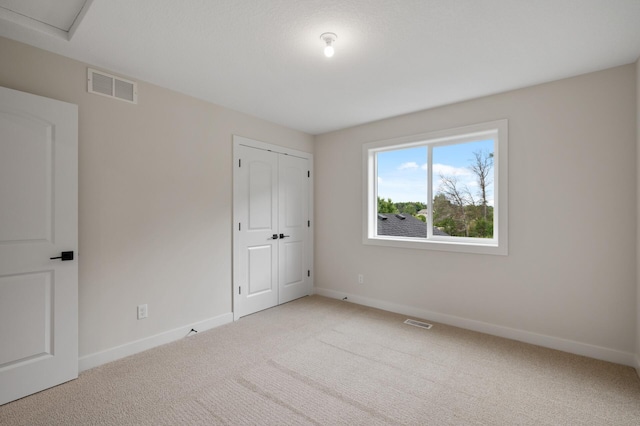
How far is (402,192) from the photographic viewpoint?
13.3ft

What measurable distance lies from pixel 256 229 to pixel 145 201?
1382mm

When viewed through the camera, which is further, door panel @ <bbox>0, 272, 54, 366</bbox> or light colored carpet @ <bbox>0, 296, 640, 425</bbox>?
door panel @ <bbox>0, 272, 54, 366</bbox>

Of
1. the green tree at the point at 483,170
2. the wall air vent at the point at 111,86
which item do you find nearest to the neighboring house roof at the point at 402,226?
the green tree at the point at 483,170

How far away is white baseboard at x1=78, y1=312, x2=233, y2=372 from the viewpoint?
2.49m

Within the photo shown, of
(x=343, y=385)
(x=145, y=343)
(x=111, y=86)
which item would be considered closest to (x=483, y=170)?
(x=343, y=385)

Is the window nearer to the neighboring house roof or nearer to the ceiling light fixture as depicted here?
the neighboring house roof

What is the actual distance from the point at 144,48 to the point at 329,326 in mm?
3100

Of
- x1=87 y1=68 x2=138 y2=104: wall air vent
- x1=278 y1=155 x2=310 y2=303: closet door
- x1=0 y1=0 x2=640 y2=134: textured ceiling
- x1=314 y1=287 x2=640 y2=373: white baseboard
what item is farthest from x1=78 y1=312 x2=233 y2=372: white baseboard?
x1=0 y1=0 x2=640 y2=134: textured ceiling

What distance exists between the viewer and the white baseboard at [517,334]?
2574mm

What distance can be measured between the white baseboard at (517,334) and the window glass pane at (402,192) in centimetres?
94

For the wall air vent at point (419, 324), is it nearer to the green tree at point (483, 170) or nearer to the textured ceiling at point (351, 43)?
the green tree at point (483, 170)

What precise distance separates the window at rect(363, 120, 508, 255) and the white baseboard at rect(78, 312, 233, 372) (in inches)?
85.1

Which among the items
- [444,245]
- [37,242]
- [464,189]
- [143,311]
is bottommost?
[143,311]

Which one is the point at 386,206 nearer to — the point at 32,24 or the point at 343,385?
the point at 343,385
